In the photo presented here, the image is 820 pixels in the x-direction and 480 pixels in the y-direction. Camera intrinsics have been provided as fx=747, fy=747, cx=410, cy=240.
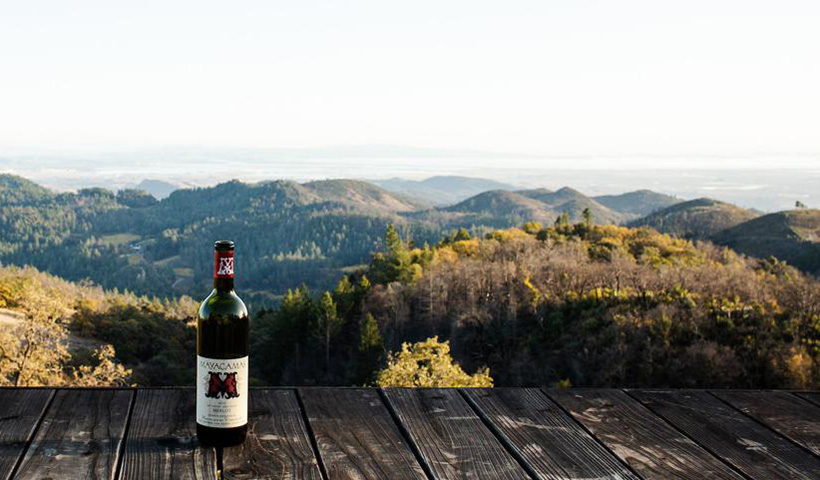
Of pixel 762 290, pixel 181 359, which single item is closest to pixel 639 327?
pixel 762 290

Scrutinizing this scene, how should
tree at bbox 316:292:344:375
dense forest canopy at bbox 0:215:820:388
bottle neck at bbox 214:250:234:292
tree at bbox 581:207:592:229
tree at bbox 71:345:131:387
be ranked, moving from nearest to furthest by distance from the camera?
bottle neck at bbox 214:250:234:292, tree at bbox 71:345:131:387, dense forest canopy at bbox 0:215:820:388, tree at bbox 316:292:344:375, tree at bbox 581:207:592:229

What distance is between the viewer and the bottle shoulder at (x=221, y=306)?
6.32 feet

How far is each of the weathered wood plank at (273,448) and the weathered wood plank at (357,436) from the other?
4 cm

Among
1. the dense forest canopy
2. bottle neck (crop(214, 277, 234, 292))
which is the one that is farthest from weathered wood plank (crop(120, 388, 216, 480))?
the dense forest canopy

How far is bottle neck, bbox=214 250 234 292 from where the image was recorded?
74.9 inches

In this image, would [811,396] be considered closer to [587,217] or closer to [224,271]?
[224,271]

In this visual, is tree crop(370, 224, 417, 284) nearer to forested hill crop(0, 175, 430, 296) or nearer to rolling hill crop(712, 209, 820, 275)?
rolling hill crop(712, 209, 820, 275)

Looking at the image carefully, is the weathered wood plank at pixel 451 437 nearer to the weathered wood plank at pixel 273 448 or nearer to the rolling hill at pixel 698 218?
the weathered wood plank at pixel 273 448

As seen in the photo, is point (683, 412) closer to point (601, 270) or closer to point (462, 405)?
point (462, 405)

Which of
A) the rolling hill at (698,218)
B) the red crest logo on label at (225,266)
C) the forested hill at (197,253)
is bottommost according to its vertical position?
the forested hill at (197,253)

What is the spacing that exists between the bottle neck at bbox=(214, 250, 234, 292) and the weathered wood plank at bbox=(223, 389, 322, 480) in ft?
1.40

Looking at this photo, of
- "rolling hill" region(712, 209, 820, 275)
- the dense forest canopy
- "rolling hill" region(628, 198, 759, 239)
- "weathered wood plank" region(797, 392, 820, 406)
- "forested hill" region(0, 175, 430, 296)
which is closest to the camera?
"weathered wood plank" region(797, 392, 820, 406)

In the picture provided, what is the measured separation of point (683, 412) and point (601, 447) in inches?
20.9

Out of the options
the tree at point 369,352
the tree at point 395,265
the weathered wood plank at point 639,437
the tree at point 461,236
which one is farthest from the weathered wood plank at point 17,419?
the tree at point 461,236
